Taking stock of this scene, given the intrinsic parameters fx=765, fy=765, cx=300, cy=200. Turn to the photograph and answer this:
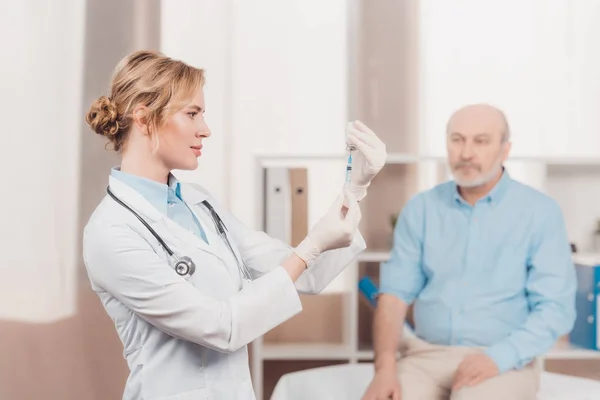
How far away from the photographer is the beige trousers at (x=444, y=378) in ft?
6.30

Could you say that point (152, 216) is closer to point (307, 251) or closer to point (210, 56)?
point (307, 251)

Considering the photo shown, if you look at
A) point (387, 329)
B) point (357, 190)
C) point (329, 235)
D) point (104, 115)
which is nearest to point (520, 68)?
point (387, 329)

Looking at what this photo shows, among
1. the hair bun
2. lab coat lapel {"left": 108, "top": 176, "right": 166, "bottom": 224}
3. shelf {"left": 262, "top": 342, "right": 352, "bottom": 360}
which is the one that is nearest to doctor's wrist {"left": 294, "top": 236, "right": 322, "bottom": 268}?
lab coat lapel {"left": 108, "top": 176, "right": 166, "bottom": 224}

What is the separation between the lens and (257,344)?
8.76 feet

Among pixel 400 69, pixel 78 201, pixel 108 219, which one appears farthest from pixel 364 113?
pixel 108 219

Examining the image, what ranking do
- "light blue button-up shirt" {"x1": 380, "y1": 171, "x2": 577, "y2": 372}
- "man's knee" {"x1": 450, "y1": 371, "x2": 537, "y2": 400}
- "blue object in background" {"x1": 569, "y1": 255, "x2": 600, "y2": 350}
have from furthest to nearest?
1. "blue object in background" {"x1": 569, "y1": 255, "x2": 600, "y2": 350}
2. "light blue button-up shirt" {"x1": 380, "y1": 171, "x2": 577, "y2": 372}
3. "man's knee" {"x1": 450, "y1": 371, "x2": 537, "y2": 400}

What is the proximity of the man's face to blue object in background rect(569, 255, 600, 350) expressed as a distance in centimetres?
68

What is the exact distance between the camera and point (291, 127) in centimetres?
326

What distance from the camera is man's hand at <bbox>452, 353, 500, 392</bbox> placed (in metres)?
1.93

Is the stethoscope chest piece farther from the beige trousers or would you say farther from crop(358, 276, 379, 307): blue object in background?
crop(358, 276, 379, 307): blue object in background

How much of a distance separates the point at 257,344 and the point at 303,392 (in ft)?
2.15

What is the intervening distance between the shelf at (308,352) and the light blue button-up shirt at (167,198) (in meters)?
1.38

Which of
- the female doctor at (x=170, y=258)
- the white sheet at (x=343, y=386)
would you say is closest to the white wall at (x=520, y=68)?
the white sheet at (x=343, y=386)

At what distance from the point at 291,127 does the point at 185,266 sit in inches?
79.2
